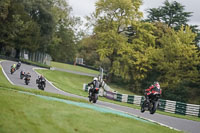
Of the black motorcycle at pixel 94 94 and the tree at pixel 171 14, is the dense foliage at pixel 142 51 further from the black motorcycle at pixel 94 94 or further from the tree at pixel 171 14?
the black motorcycle at pixel 94 94

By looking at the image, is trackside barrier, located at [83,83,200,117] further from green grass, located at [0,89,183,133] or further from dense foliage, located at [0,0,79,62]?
dense foliage, located at [0,0,79,62]

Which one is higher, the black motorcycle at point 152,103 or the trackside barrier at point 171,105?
the black motorcycle at point 152,103

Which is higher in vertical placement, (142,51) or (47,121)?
(142,51)

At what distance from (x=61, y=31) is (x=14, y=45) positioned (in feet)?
48.3

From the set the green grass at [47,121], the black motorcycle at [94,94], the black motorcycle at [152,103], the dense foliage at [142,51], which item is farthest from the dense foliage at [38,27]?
the green grass at [47,121]

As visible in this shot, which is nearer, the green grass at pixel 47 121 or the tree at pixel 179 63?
the green grass at pixel 47 121

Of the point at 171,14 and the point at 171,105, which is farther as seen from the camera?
the point at 171,14

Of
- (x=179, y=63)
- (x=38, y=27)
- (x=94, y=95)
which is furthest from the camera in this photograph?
(x=38, y=27)

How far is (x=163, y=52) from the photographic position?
49.2m

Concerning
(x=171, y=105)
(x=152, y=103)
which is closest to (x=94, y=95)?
(x=152, y=103)

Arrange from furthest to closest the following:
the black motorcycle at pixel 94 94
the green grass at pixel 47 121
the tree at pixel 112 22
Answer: the tree at pixel 112 22
the black motorcycle at pixel 94 94
the green grass at pixel 47 121

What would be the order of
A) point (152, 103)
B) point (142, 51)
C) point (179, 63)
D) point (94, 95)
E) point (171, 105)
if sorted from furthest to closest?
point (142, 51), point (179, 63), point (171, 105), point (94, 95), point (152, 103)

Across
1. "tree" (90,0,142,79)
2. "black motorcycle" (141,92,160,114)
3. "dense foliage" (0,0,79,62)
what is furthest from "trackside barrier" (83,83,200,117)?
"dense foliage" (0,0,79,62)

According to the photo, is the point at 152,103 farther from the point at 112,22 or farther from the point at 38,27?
the point at 38,27
